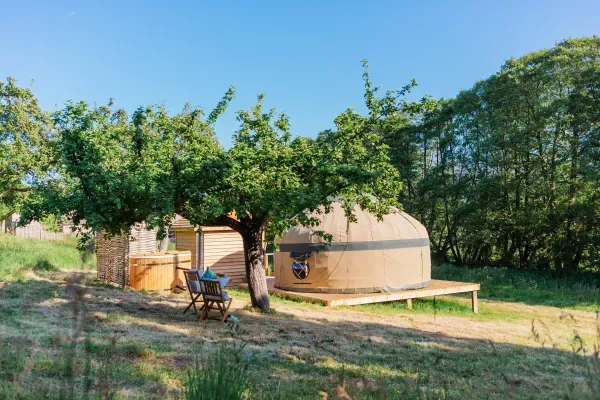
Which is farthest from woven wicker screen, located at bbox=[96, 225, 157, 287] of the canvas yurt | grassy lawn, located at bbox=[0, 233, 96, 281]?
the canvas yurt

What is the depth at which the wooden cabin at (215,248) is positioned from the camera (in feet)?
46.9

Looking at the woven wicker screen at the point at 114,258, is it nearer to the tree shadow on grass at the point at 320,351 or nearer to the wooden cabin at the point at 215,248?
the wooden cabin at the point at 215,248

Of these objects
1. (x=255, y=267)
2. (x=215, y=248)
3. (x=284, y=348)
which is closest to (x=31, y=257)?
(x=215, y=248)

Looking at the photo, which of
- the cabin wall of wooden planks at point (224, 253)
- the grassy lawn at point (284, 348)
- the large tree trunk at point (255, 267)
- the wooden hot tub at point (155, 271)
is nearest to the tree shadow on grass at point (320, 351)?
the grassy lawn at point (284, 348)

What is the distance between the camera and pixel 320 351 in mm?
6266

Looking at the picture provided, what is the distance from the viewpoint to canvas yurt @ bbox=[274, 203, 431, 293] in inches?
486

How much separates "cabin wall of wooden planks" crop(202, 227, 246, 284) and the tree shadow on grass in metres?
4.61

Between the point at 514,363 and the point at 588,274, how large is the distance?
1298 centimetres

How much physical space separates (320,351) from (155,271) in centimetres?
727

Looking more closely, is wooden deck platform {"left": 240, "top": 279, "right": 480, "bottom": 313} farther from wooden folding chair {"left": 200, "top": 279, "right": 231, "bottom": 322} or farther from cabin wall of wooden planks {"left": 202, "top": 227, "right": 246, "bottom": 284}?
wooden folding chair {"left": 200, "top": 279, "right": 231, "bottom": 322}

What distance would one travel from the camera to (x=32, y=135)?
13.9 meters

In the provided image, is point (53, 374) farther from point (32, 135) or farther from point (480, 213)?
point (480, 213)

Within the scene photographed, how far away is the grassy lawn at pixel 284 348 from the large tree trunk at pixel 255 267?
0.33m

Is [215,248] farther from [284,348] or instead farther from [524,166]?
[524,166]
